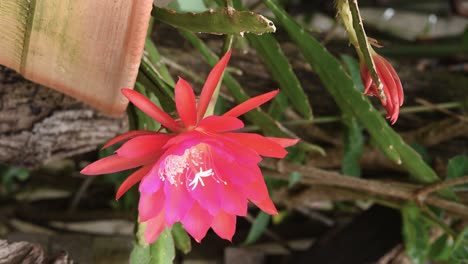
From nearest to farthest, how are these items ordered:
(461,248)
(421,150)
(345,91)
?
(345,91) → (461,248) → (421,150)

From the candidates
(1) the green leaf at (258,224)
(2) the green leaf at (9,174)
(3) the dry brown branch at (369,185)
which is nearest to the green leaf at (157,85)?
(3) the dry brown branch at (369,185)

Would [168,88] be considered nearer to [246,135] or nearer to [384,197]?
[246,135]

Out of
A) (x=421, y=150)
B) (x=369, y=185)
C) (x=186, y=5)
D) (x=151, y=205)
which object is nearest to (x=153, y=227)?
(x=151, y=205)

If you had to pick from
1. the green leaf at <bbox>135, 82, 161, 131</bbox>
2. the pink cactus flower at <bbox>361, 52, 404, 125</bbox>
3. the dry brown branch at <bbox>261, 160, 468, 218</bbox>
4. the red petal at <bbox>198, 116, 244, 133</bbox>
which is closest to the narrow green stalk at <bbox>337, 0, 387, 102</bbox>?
the pink cactus flower at <bbox>361, 52, 404, 125</bbox>

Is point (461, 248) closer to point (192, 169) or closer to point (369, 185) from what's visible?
point (369, 185)

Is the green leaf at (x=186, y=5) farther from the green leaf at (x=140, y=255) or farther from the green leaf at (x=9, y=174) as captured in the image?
the green leaf at (x=9, y=174)

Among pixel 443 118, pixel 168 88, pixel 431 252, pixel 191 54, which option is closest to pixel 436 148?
pixel 443 118

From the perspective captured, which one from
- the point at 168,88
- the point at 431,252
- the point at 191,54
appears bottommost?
the point at 431,252
